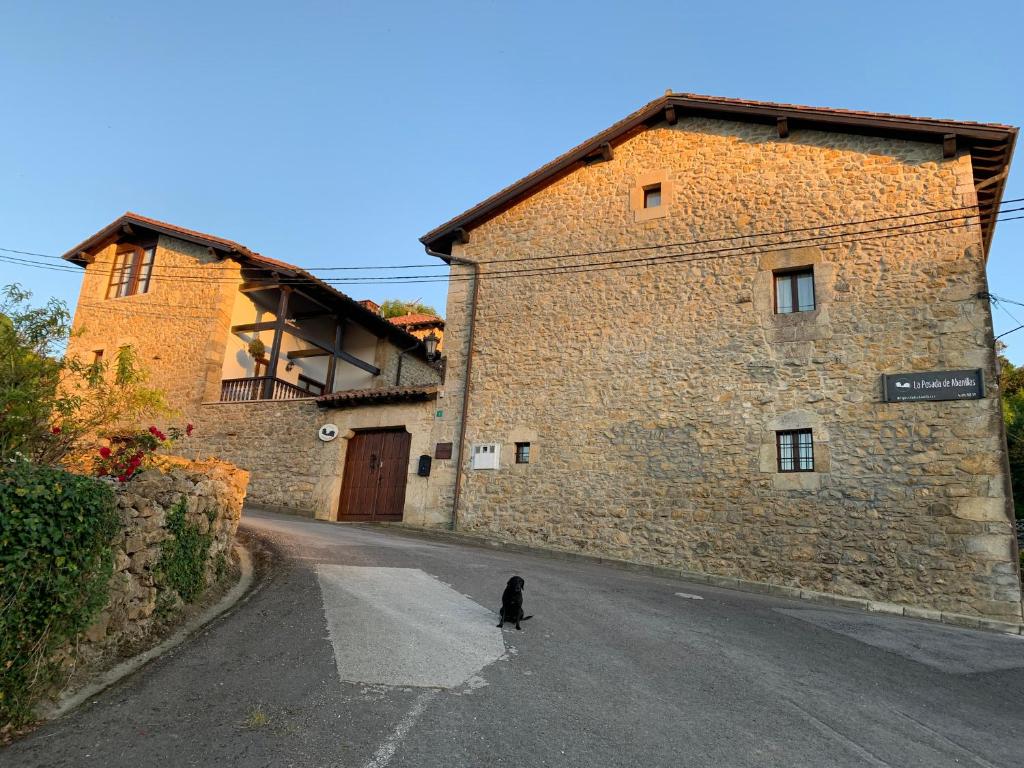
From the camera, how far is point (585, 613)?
252 inches

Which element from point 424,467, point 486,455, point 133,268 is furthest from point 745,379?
point 133,268

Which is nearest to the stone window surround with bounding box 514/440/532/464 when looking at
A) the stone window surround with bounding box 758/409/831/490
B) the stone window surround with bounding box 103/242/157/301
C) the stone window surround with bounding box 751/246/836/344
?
the stone window surround with bounding box 758/409/831/490

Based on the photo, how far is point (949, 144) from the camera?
10.4 meters

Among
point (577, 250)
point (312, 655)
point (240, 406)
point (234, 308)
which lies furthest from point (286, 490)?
point (312, 655)

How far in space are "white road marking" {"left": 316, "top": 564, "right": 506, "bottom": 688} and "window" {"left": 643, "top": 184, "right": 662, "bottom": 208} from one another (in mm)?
8866

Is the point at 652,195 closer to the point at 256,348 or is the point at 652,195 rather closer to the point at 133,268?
the point at 256,348

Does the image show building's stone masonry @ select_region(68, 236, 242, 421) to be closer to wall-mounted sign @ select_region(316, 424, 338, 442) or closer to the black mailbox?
wall-mounted sign @ select_region(316, 424, 338, 442)

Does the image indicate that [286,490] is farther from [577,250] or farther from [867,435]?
[867,435]

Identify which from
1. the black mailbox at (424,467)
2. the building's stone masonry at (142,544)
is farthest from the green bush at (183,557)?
the black mailbox at (424,467)

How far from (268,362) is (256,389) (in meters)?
1.83

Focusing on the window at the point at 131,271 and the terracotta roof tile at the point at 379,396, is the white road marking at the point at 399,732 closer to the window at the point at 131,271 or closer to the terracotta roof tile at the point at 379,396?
the terracotta roof tile at the point at 379,396

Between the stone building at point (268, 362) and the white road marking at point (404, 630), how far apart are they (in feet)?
21.5

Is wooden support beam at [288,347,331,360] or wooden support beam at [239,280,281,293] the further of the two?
wooden support beam at [288,347,331,360]

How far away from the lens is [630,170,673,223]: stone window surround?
12719mm
